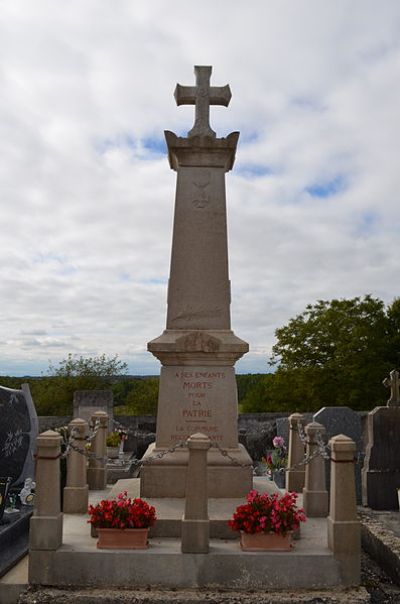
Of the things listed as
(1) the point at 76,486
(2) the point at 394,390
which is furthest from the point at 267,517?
(2) the point at 394,390

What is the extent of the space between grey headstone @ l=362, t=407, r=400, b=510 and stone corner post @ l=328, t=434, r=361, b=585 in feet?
19.1

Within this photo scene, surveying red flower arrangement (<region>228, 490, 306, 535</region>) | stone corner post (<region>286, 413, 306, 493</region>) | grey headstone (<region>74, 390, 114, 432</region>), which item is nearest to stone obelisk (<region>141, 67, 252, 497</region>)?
stone corner post (<region>286, 413, 306, 493</region>)

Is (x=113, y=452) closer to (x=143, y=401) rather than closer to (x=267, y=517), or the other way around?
(x=267, y=517)

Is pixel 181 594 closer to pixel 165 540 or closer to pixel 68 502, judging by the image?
pixel 165 540

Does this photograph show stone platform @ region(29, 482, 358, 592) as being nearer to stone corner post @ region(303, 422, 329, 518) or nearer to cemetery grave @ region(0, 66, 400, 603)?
cemetery grave @ region(0, 66, 400, 603)

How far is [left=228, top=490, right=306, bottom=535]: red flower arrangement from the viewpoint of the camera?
19.3ft

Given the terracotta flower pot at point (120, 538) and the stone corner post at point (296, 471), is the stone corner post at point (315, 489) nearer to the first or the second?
the stone corner post at point (296, 471)

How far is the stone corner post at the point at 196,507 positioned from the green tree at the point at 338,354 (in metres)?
22.4

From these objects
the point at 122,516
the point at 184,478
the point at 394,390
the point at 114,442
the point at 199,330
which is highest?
the point at 199,330

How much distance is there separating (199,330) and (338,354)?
2170 cm

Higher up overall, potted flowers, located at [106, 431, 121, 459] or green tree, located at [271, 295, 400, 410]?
green tree, located at [271, 295, 400, 410]

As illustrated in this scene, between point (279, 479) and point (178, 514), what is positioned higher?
point (178, 514)

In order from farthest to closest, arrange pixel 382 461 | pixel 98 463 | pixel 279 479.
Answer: pixel 279 479, pixel 382 461, pixel 98 463

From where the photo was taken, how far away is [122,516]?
6039mm
